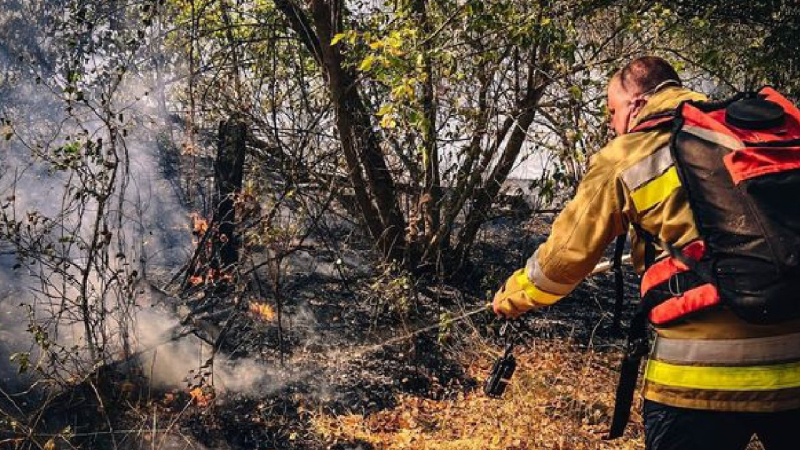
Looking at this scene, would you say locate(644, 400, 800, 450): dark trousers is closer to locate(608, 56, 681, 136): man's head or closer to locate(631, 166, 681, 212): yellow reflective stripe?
locate(631, 166, 681, 212): yellow reflective stripe

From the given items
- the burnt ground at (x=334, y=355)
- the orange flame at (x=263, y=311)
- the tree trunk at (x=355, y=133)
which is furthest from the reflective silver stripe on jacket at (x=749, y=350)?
the orange flame at (x=263, y=311)

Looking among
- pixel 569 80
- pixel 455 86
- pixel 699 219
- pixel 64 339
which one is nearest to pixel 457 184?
pixel 455 86

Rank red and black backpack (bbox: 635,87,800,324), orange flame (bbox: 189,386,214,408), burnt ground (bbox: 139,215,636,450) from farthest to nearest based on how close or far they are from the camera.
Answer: burnt ground (bbox: 139,215,636,450) < orange flame (bbox: 189,386,214,408) < red and black backpack (bbox: 635,87,800,324)

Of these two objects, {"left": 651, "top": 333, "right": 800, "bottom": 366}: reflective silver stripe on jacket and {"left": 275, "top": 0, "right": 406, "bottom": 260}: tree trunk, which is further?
{"left": 275, "top": 0, "right": 406, "bottom": 260}: tree trunk

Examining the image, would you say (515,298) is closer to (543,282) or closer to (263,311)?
(543,282)

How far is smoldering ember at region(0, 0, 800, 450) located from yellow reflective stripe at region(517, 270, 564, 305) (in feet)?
5.96

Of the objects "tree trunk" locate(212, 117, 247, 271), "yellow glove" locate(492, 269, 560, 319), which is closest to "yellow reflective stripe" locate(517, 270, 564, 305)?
"yellow glove" locate(492, 269, 560, 319)

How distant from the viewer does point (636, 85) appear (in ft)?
8.72

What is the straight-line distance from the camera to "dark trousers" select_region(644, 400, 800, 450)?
224 centimetres

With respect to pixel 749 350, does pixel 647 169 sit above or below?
above

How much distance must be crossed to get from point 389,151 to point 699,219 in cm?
472

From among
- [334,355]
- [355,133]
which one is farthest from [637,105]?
[334,355]

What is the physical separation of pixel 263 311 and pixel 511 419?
2403 millimetres

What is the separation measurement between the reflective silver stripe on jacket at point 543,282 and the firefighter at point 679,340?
126mm
